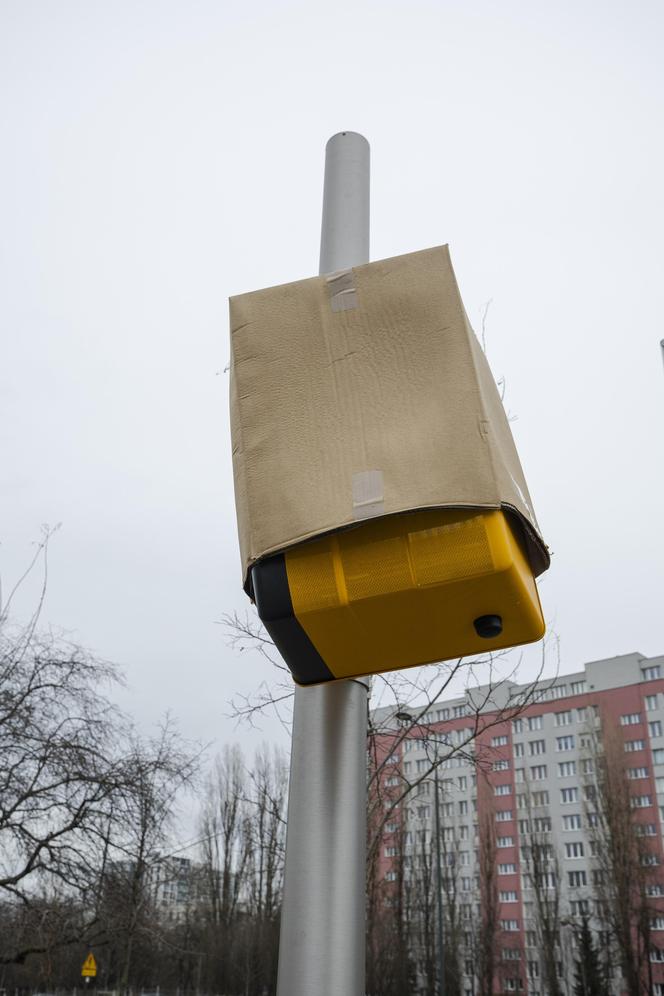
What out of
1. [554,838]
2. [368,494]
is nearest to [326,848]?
[368,494]

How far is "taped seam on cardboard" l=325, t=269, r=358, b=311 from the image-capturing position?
1.55 m

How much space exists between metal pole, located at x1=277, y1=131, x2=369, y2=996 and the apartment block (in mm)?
30536

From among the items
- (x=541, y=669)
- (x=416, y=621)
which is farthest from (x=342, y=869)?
(x=541, y=669)

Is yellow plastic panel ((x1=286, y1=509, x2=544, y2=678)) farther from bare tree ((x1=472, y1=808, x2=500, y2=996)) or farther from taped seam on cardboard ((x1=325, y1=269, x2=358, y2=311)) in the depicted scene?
bare tree ((x1=472, y1=808, x2=500, y2=996))

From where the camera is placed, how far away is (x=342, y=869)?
1.54m

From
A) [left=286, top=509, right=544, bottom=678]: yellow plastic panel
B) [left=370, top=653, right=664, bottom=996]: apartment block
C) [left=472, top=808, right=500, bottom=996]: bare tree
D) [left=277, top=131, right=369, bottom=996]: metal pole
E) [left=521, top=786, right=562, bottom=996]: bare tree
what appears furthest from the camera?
[left=472, top=808, right=500, bottom=996]: bare tree

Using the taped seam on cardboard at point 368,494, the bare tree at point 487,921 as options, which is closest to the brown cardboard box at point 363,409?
the taped seam on cardboard at point 368,494

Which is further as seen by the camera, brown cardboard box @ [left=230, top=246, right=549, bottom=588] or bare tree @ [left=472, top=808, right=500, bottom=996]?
bare tree @ [left=472, top=808, right=500, bottom=996]

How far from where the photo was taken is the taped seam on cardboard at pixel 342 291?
1553 millimetres

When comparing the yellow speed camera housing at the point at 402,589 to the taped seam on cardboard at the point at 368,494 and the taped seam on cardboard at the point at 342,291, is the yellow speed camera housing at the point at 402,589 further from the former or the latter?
the taped seam on cardboard at the point at 342,291

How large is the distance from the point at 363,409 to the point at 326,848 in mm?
832

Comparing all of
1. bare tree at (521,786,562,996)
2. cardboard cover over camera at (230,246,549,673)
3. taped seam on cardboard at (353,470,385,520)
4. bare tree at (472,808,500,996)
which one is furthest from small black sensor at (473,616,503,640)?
bare tree at (472,808,500,996)

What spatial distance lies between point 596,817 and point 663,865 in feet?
13.7

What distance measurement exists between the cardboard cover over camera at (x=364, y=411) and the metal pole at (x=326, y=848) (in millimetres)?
367
